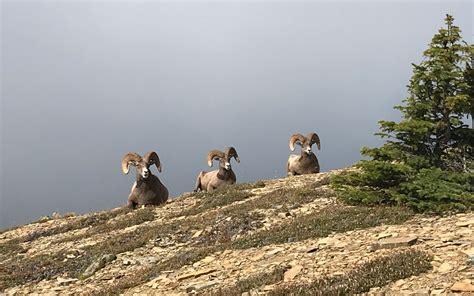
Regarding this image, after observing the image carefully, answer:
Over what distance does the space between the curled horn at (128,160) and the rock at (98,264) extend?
12206mm

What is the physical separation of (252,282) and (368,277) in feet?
7.38

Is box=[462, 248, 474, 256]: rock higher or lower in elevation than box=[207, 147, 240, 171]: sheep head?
lower

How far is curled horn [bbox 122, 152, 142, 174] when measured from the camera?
2686cm

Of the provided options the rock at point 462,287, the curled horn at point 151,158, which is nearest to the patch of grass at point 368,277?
the rock at point 462,287

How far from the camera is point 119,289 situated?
1145 centimetres

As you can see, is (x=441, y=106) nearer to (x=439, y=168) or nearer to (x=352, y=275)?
(x=439, y=168)

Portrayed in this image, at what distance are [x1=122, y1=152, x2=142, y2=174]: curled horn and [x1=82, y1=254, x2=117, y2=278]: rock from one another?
12206 millimetres

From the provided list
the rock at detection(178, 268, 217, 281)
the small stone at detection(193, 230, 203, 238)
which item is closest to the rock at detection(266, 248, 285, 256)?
the rock at detection(178, 268, 217, 281)

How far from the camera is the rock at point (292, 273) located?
9.17 metres

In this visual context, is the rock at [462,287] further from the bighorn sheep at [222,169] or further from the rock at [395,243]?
the bighorn sheep at [222,169]

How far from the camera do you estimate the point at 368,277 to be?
8062mm

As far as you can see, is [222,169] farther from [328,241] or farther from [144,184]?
[328,241]

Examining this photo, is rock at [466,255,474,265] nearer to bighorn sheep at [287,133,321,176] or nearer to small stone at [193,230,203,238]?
small stone at [193,230,203,238]

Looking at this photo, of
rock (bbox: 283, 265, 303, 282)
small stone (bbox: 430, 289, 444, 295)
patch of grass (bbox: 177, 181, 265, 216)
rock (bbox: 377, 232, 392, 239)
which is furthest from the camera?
patch of grass (bbox: 177, 181, 265, 216)
